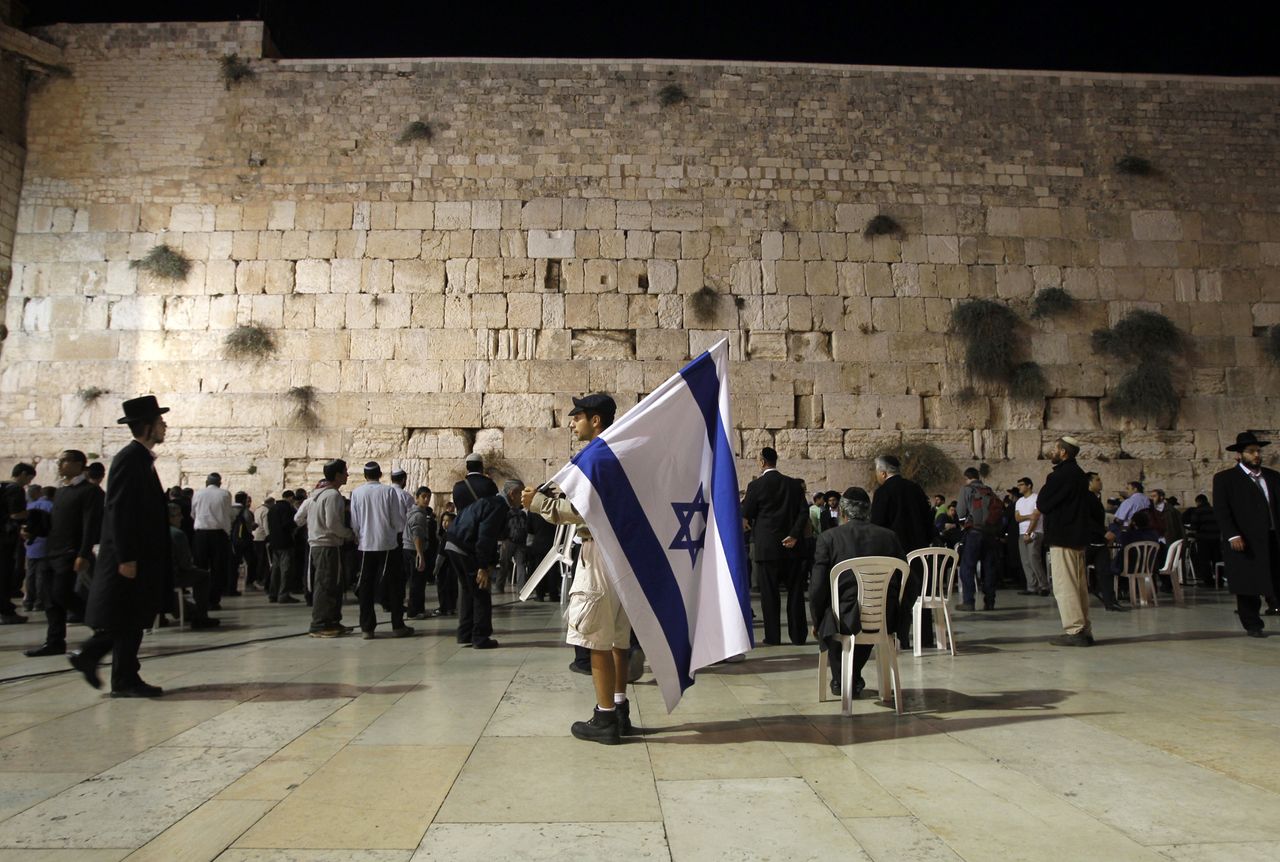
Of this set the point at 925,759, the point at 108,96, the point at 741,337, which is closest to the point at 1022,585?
the point at 741,337

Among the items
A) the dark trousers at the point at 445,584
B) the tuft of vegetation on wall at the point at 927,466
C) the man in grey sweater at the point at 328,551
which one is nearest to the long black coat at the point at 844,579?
the man in grey sweater at the point at 328,551

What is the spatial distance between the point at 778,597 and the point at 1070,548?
2.20 m

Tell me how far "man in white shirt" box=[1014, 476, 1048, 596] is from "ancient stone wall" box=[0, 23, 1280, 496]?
8.34 ft

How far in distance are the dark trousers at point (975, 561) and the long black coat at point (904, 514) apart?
281 cm

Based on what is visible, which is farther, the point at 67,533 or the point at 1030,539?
the point at 1030,539

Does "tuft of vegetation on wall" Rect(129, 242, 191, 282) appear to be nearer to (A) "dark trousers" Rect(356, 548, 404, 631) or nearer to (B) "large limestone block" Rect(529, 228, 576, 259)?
(B) "large limestone block" Rect(529, 228, 576, 259)

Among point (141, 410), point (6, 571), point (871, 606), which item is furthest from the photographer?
point (6, 571)

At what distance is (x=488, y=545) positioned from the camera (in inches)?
241

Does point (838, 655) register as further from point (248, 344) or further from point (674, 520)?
point (248, 344)

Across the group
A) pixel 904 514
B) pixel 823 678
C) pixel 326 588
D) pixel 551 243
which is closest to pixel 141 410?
pixel 326 588

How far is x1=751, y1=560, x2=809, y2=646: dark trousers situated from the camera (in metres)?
6.29

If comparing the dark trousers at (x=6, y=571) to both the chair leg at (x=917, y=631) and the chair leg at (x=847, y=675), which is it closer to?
the chair leg at (x=847, y=675)

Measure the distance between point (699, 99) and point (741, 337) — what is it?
388 centimetres

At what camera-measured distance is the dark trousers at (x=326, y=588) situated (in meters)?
6.86
